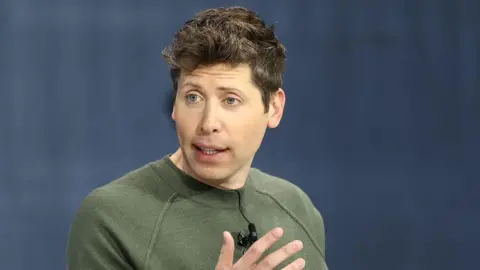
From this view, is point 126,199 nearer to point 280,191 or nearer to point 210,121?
point 210,121

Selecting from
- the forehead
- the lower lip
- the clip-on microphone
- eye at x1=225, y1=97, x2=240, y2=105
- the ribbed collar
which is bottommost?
the clip-on microphone

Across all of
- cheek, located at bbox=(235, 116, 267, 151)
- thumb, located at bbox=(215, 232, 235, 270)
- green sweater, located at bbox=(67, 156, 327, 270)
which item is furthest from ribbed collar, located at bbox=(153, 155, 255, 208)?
thumb, located at bbox=(215, 232, 235, 270)

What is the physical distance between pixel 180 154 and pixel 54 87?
847mm

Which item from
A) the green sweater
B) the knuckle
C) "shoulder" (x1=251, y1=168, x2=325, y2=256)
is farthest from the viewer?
"shoulder" (x1=251, y1=168, x2=325, y2=256)

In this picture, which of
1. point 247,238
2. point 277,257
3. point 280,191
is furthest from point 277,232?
point 280,191

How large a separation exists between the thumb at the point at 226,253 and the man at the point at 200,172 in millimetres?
48

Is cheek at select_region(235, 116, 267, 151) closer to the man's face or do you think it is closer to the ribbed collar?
the man's face

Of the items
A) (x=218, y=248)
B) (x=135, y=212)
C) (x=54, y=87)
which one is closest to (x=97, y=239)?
(x=135, y=212)

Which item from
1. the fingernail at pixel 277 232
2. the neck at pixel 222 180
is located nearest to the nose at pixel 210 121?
the neck at pixel 222 180

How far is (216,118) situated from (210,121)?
17mm

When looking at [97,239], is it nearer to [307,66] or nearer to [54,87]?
[54,87]

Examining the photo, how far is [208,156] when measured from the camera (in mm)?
1720

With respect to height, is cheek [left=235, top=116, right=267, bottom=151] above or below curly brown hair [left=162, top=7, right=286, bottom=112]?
below

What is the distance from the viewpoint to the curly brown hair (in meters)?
1.70
